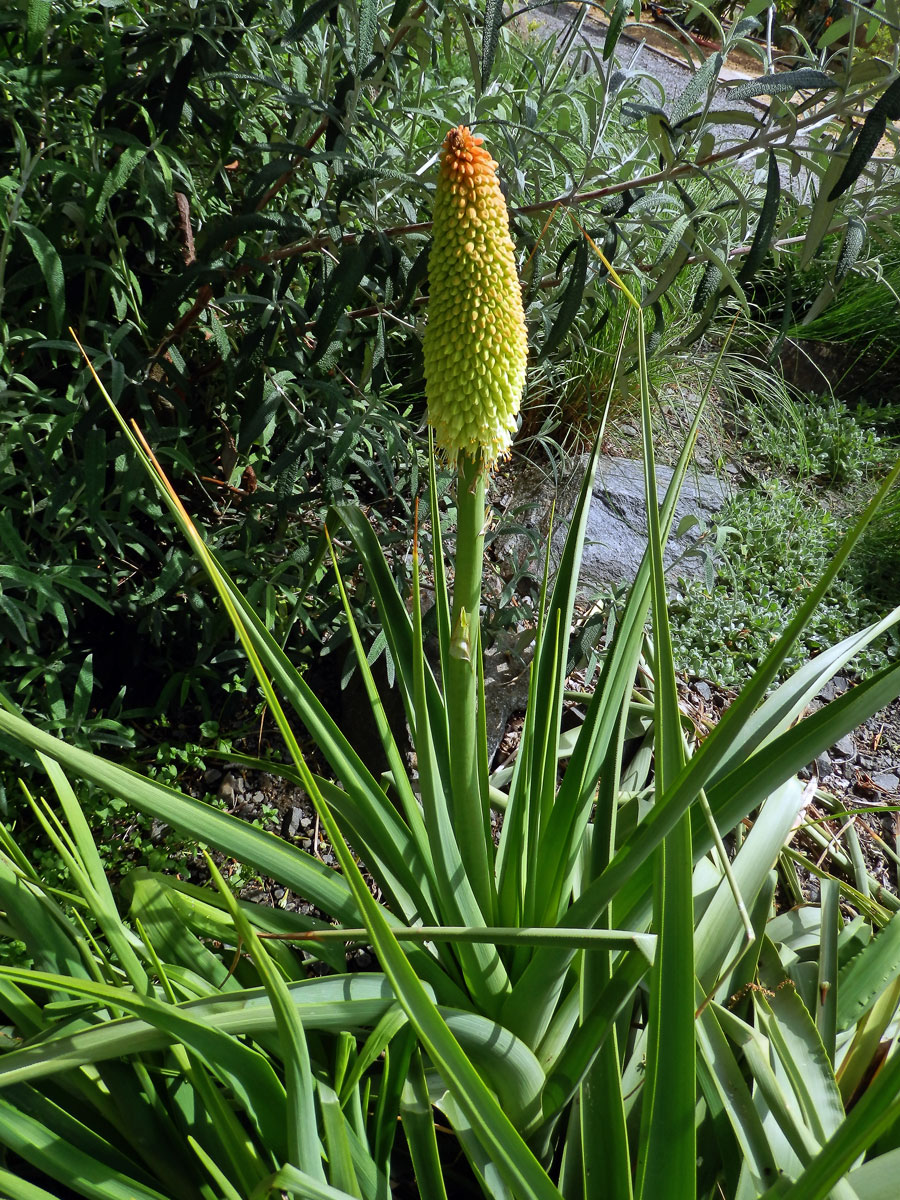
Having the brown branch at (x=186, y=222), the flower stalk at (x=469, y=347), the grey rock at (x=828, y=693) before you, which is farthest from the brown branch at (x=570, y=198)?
the grey rock at (x=828, y=693)

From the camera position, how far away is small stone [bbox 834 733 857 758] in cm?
249

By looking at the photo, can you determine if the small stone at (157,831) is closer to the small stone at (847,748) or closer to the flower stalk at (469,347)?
the flower stalk at (469,347)

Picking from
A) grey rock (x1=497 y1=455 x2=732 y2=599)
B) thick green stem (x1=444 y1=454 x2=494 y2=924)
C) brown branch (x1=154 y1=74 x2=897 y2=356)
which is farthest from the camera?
grey rock (x1=497 y1=455 x2=732 y2=599)

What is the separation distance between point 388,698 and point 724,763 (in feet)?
3.53

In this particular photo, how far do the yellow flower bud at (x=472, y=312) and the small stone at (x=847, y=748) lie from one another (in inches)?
76.2

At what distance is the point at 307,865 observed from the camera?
115 centimetres

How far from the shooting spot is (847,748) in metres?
2.51

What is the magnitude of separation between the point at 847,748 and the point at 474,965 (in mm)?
1742

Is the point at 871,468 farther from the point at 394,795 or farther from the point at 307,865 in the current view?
the point at 307,865

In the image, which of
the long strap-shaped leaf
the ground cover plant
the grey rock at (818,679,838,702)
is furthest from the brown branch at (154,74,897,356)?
the grey rock at (818,679,838,702)

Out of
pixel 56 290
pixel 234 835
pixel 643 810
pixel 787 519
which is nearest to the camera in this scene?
pixel 234 835

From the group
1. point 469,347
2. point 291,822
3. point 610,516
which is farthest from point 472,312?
point 610,516

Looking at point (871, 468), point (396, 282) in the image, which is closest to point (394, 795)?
point (396, 282)

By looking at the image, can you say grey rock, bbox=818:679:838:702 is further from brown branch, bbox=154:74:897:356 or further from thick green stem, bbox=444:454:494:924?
thick green stem, bbox=444:454:494:924
